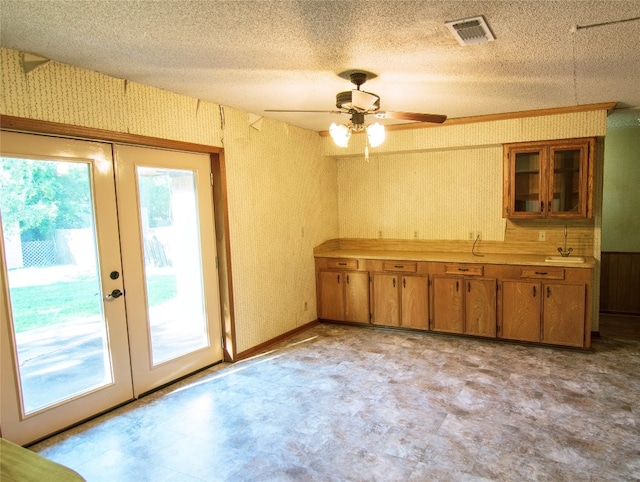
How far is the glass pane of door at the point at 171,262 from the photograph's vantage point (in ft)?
11.4

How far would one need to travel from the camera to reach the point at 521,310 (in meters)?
4.34

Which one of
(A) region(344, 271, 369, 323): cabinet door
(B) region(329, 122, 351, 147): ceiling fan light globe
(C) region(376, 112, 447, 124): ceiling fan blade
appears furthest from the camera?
(A) region(344, 271, 369, 323): cabinet door

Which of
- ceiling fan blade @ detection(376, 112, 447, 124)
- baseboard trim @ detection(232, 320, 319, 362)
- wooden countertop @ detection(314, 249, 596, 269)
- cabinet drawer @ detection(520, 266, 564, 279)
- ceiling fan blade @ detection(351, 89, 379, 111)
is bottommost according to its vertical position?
baseboard trim @ detection(232, 320, 319, 362)

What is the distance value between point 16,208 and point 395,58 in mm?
2603

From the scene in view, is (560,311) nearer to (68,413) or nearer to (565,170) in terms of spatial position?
(565,170)

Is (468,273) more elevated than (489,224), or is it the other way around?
(489,224)

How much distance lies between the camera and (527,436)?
2.70 m

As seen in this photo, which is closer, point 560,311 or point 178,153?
point 178,153

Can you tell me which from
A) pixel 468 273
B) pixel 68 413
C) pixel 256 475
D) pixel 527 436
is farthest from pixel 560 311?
pixel 68 413

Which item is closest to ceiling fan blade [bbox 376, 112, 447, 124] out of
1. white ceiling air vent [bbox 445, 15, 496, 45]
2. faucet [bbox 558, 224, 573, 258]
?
white ceiling air vent [bbox 445, 15, 496, 45]

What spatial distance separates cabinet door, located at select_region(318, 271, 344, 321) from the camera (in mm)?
5332

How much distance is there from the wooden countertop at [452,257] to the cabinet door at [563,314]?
0.77 ft

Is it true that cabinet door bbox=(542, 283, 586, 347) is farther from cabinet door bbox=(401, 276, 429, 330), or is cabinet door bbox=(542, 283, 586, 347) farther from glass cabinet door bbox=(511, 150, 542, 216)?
cabinet door bbox=(401, 276, 429, 330)

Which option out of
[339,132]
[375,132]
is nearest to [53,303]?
[339,132]
